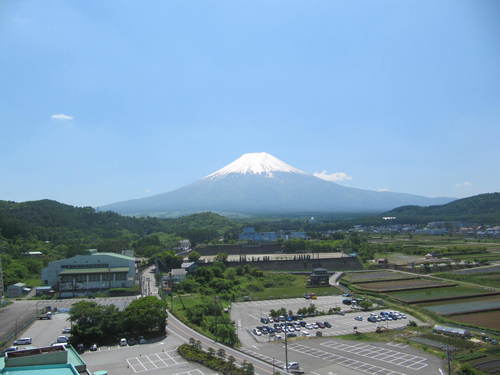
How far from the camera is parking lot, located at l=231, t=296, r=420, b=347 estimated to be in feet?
62.7

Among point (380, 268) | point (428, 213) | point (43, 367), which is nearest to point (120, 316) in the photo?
point (43, 367)

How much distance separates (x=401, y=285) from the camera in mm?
29562

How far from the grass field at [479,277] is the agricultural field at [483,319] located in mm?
7577

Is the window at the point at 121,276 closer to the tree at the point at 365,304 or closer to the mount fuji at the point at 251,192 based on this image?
the tree at the point at 365,304

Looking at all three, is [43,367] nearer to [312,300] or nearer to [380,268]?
[312,300]

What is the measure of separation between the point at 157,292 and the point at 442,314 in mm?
17770

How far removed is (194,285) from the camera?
28.9m

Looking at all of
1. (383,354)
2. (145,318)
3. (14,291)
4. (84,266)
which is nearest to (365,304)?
(383,354)

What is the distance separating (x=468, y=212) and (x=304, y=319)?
3913 inches

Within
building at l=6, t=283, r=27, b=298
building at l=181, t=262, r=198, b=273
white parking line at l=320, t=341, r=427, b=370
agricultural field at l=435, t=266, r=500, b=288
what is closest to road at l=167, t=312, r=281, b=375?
white parking line at l=320, t=341, r=427, b=370

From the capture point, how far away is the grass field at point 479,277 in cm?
2883

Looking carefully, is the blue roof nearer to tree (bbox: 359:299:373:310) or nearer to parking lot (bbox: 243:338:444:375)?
parking lot (bbox: 243:338:444:375)

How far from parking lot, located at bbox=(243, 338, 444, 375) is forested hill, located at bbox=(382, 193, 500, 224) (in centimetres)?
7550

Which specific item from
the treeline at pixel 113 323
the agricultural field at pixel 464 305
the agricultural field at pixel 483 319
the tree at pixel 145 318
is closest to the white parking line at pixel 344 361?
the tree at pixel 145 318
